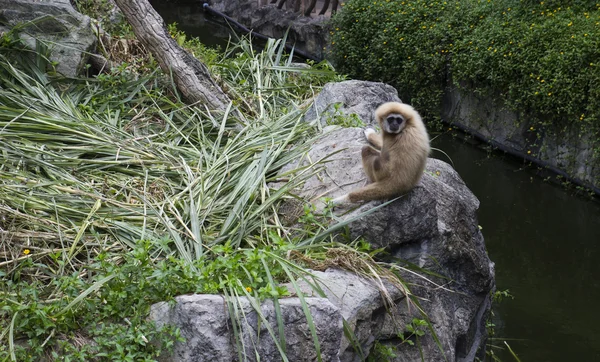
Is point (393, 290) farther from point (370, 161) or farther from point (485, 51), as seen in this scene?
point (485, 51)

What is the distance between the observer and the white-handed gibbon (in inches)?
192

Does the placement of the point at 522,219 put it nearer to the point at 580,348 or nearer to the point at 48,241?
the point at 580,348

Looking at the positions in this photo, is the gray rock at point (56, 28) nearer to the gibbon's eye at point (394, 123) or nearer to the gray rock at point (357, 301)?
the gibbon's eye at point (394, 123)

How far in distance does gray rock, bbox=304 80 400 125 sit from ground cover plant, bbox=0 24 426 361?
0.19 meters

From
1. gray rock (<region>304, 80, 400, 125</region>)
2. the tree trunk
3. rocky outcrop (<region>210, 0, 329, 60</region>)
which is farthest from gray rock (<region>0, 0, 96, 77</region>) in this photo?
rocky outcrop (<region>210, 0, 329, 60</region>)

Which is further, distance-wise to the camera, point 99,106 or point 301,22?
point 301,22

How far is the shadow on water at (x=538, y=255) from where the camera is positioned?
23.0ft

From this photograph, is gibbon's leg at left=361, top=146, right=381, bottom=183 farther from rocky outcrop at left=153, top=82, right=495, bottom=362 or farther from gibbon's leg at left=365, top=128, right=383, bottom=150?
gibbon's leg at left=365, top=128, right=383, bottom=150

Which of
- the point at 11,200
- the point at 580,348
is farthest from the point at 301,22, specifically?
the point at 11,200

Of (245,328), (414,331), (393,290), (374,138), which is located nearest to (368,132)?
(374,138)

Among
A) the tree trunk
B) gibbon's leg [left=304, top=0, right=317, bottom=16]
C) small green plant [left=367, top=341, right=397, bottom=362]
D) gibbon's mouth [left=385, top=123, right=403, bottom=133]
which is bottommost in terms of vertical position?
gibbon's leg [left=304, top=0, right=317, bottom=16]

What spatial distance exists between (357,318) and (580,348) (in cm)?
349

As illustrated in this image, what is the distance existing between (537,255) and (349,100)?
136 inches

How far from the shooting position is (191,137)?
21.2 feet
